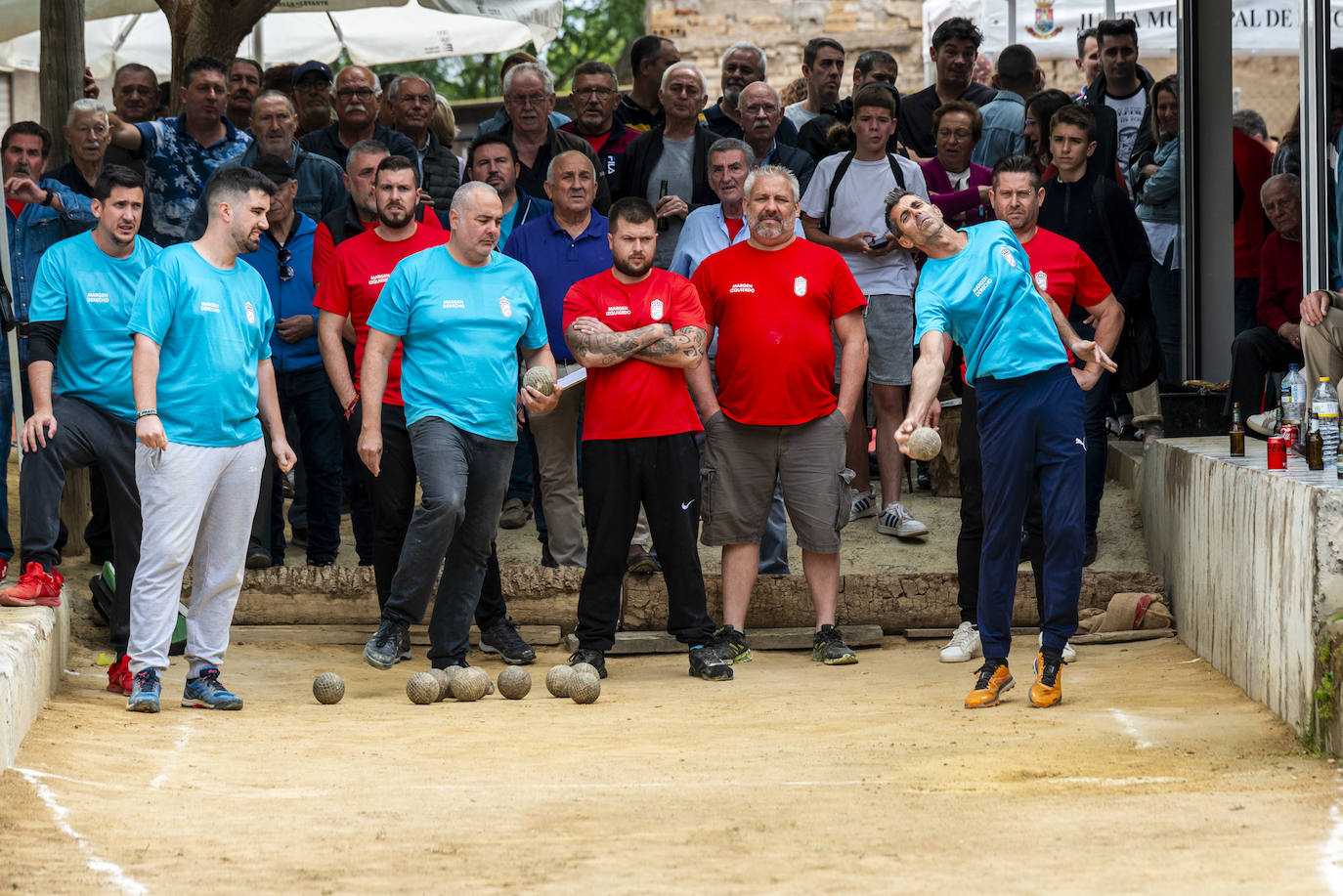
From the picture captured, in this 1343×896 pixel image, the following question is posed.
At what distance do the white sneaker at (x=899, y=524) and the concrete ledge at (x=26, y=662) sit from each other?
440cm

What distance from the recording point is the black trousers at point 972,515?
768 centimetres

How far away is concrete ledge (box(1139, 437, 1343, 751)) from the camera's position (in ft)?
18.8

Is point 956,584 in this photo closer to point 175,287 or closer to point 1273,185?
point 1273,185

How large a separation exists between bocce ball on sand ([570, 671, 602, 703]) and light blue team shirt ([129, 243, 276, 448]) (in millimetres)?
1714

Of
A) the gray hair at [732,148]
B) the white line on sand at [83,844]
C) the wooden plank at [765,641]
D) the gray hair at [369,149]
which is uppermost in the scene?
the gray hair at [369,149]

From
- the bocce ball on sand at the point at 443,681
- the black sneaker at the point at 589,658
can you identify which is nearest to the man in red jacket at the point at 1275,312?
the black sneaker at the point at 589,658

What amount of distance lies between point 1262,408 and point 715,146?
3206mm

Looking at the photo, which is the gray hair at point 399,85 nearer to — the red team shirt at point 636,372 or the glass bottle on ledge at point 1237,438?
the red team shirt at point 636,372

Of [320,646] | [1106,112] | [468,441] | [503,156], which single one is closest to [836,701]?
[468,441]

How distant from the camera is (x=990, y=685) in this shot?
6711mm

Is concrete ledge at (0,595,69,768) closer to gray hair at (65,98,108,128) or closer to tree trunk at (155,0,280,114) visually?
gray hair at (65,98,108,128)

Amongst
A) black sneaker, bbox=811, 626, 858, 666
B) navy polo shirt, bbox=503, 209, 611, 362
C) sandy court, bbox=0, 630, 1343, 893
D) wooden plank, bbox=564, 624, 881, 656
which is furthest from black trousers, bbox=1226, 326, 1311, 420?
navy polo shirt, bbox=503, 209, 611, 362

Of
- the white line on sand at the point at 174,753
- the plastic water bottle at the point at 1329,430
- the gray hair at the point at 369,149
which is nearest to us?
the white line on sand at the point at 174,753

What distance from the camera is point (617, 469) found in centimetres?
744
